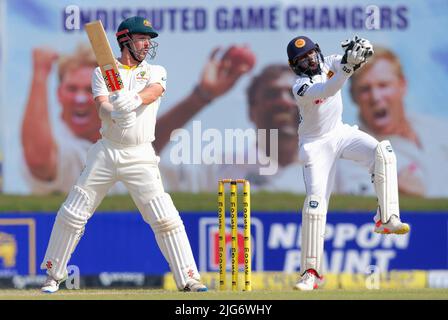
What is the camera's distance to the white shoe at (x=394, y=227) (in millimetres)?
10415

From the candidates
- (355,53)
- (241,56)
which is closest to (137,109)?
(355,53)

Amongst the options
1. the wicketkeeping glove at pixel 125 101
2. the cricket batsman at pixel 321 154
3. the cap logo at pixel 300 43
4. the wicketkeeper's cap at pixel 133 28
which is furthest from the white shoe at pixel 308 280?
the wicketkeeper's cap at pixel 133 28

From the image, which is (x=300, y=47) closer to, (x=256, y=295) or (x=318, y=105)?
(x=318, y=105)

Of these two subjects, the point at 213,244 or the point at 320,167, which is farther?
the point at 213,244

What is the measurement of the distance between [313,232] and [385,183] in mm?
574

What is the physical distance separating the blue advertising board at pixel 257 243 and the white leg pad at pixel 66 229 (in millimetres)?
4667

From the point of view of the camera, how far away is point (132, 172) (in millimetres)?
10312

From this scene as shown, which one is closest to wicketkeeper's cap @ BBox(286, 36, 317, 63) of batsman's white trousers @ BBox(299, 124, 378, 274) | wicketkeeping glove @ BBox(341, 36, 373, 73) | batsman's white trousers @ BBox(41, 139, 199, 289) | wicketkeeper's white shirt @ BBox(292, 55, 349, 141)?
wicketkeeper's white shirt @ BBox(292, 55, 349, 141)

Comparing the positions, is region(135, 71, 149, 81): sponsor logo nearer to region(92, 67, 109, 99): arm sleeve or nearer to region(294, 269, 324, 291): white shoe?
region(92, 67, 109, 99): arm sleeve

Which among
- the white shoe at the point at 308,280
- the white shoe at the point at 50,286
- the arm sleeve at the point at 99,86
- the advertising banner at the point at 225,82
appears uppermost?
the advertising banner at the point at 225,82

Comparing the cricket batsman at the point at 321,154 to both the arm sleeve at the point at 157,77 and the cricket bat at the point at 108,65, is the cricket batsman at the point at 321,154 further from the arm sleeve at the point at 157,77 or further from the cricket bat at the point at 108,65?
the cricket bat at the point at 108,65

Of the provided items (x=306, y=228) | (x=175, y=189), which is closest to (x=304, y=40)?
(x=306, y=228)

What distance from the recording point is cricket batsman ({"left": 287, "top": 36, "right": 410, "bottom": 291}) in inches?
414

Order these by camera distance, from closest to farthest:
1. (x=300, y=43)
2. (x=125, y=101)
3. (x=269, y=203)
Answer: (x=125, y=101)
(x=300, y=43)
(x=269, y=203)
